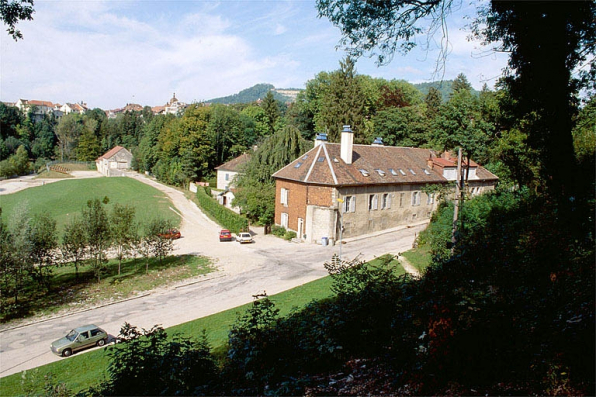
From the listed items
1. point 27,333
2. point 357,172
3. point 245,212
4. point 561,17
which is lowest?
point 27,333

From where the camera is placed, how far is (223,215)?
42.6 meters

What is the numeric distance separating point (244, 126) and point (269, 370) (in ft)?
240

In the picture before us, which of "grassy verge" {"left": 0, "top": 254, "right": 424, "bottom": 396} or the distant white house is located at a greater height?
the distant white house

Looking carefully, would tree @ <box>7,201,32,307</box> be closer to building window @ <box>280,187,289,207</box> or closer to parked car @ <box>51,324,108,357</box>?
parked car @ <box>51,324,108,357</box>

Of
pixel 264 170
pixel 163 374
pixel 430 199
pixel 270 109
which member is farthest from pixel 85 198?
pixel 163 374

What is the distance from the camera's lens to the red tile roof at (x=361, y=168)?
33969mm

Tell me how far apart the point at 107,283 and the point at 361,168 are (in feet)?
75.6

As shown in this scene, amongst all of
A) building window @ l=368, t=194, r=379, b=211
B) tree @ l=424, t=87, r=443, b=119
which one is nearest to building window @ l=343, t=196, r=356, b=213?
building window @ l=368, t=194, r=379, b=211

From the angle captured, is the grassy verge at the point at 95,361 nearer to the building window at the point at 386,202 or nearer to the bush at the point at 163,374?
the bush at the point at 163,374

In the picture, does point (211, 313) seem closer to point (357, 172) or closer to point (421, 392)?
point (421, 392)

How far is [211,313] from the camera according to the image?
63.4 ft

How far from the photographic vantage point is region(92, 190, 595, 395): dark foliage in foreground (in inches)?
211

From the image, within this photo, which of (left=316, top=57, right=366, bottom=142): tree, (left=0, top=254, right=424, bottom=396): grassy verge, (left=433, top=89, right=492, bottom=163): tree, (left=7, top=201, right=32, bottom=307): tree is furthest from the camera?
(left=316, top=57, right=366, bottom=142): tree

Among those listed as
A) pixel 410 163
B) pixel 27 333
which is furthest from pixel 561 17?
pixel 410 163
